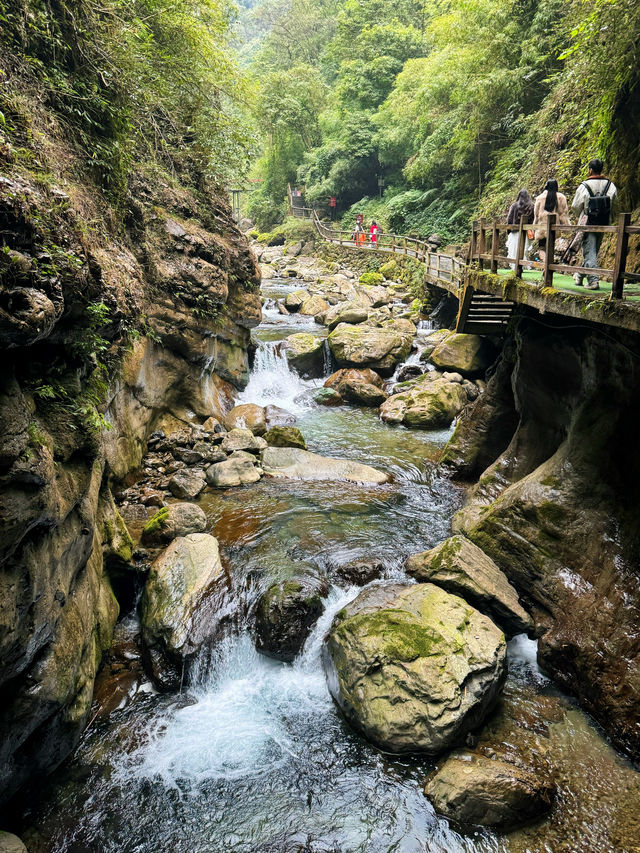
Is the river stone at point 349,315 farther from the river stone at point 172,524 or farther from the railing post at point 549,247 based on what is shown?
the railing post at point 549,247

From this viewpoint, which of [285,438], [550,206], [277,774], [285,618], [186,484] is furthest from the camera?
[285,438]

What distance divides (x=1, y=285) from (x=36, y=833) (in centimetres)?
496

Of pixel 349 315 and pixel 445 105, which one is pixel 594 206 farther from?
pixel 445 105

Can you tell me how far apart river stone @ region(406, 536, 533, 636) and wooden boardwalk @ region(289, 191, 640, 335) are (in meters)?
3.65

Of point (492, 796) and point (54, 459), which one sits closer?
point (492, 796)

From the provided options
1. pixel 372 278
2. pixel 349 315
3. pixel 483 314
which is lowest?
pixel 349 315

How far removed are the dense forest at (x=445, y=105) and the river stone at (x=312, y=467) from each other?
708 cm

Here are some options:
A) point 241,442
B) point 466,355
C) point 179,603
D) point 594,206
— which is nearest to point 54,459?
point 179,603

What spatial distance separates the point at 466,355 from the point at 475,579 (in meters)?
10.5

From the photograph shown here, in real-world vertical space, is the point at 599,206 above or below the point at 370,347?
above

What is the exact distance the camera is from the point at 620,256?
552cm

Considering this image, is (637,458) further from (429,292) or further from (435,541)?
(429,292)

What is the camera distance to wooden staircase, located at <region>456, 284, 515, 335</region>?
39.0ft

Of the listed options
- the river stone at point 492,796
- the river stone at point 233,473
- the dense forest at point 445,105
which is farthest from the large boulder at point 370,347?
the river stone at point 492,796
